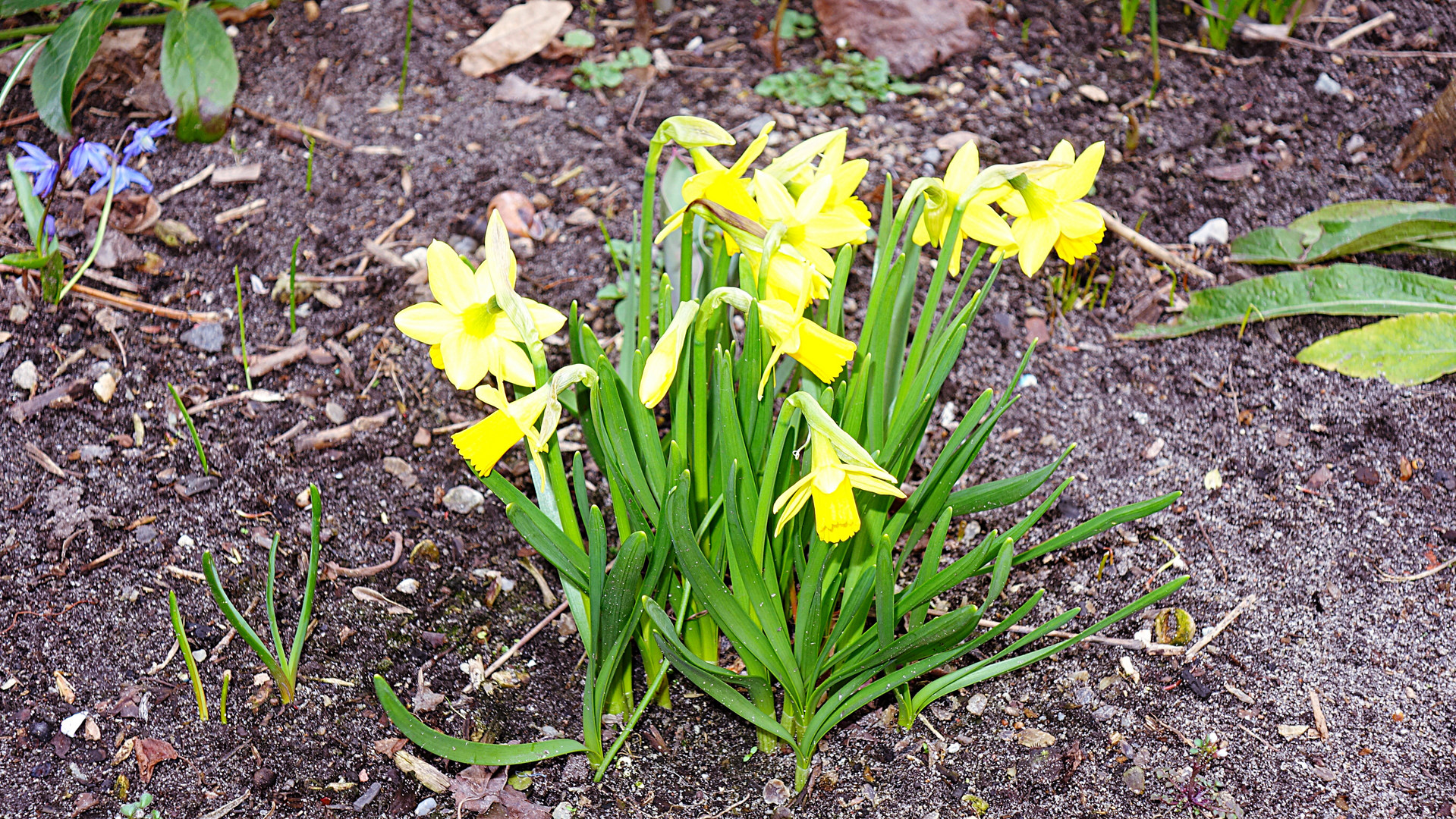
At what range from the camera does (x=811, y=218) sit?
1.19m

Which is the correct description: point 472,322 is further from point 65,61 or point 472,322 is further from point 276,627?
point 65,61

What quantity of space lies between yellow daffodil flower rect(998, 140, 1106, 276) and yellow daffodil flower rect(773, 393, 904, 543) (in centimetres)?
35

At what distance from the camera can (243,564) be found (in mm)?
1752

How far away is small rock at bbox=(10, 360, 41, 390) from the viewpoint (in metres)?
2.01

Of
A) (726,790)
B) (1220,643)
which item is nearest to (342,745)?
(726,790)

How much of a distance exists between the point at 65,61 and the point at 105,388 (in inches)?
30.3

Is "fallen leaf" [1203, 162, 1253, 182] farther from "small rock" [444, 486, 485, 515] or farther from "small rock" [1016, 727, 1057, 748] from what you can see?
"small rock" [444, 486, 485, 515]

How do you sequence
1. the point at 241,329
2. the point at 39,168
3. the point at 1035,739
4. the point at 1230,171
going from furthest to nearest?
the point at 1230,171 < the point at 39,168 < the point at 241,329 < the point at 1035,739

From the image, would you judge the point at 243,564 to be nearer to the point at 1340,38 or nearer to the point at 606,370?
the point at 606,370

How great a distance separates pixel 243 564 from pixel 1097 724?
1411mm

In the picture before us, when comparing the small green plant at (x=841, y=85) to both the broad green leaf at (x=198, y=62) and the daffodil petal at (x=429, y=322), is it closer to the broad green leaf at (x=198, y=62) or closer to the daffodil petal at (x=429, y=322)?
the broad green leaf at (x=198, y=62)

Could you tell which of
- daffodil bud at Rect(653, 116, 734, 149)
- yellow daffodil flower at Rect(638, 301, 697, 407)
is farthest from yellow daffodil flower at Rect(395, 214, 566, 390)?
daffodil bud at Rect(653, 116, 734, 149)

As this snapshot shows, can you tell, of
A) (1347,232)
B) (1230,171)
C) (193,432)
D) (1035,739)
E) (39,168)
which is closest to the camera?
(1035,739)

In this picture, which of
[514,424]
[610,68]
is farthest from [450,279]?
[610,68]
